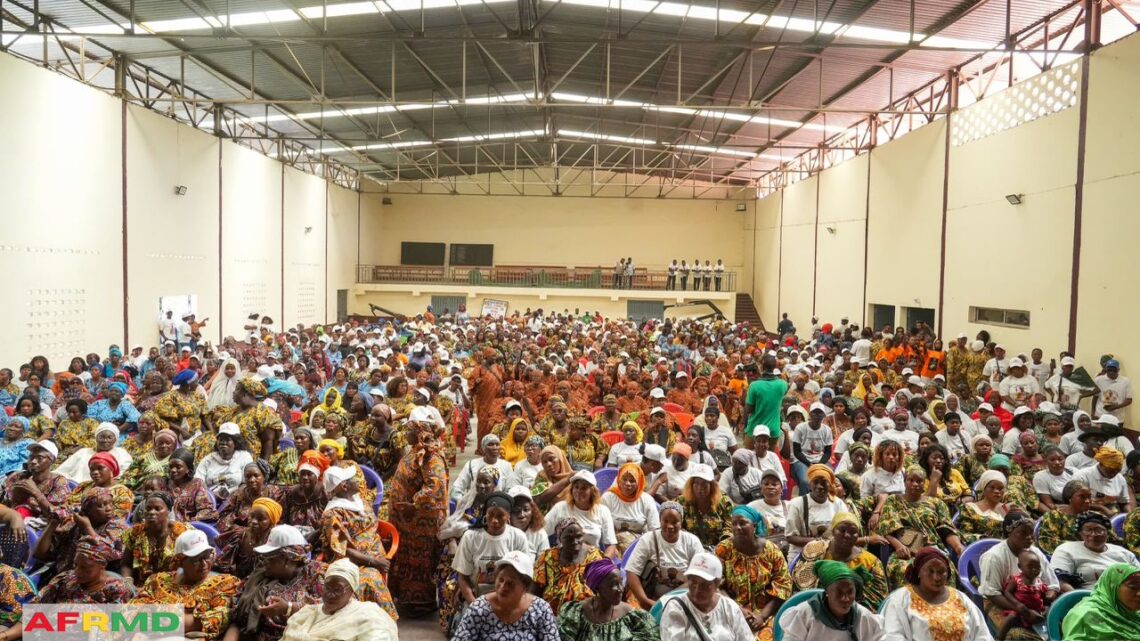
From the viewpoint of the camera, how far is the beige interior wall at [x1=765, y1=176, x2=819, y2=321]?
25562 mm

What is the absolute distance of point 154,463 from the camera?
628cm

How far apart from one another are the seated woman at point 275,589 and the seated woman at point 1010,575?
12.1 feet

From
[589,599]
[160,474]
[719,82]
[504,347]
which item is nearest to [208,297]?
[504,347]

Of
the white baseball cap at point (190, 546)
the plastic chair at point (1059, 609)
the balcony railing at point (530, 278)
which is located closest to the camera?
the white baseball cap at point (190, 546)

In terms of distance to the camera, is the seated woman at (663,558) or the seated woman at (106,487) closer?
the seated woman at (663,558)

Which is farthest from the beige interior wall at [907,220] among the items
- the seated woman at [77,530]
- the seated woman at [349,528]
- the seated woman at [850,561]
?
the seated woman at [77,530]

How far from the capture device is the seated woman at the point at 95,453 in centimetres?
642

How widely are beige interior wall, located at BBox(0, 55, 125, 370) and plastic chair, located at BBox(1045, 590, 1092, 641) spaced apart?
1367cm

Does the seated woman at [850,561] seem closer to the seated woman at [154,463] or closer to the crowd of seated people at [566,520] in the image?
the crowd of seated people at [566,520]

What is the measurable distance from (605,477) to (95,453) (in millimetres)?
4069

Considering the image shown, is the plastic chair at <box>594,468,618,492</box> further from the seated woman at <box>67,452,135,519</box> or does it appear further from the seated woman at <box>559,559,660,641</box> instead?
the seated woman at <box>67,452,135,519</box>

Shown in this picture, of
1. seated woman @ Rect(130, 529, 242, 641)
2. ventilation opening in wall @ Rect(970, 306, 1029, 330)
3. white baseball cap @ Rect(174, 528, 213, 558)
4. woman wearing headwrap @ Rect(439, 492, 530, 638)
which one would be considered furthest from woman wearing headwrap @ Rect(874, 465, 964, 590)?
ventilation opening in wall @ Rect(970, 306, 1029, 330)

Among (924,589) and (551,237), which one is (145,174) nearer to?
(924,589)

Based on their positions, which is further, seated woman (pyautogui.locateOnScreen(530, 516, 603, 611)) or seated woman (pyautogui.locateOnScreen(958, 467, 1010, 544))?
seated woman (pyautogui.locateOnScreen(958, 467, 1010, 544))
